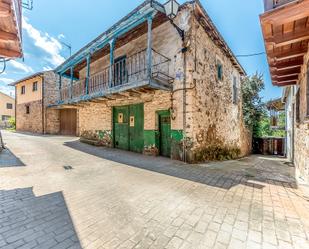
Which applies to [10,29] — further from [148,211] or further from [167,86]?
[167,86]

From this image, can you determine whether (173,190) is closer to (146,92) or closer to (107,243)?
(107,243)

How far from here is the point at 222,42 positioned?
28.8 ft

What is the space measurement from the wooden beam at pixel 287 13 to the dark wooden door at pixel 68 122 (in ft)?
56.3

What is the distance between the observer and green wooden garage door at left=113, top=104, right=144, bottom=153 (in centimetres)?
844

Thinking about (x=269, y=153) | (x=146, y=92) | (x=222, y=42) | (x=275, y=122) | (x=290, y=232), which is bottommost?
(x=269, y=153)

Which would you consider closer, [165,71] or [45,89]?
[165,71]

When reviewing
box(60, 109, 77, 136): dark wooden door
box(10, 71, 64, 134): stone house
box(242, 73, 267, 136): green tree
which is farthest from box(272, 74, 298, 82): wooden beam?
box(10, 71, 64, 134): stone house

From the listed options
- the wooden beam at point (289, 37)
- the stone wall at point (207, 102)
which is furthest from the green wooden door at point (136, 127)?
the wooden beam at point (289, 37)

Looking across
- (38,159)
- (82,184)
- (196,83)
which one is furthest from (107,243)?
(196,83)

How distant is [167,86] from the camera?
6945 mm

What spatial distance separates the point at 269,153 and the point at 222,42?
1180 cm

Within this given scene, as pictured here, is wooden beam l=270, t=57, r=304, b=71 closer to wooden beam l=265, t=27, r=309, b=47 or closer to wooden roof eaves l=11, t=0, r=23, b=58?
wooden beam l=265, t=27, r=309, b=47

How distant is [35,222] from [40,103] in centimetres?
1768

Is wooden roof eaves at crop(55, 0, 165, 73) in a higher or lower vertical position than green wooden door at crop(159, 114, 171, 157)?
higher
